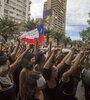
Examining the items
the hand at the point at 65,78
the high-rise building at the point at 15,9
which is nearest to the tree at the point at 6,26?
the hand at the point at 65,78

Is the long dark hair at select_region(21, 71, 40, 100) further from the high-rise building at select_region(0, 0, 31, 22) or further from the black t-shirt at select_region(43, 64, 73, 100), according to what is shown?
the high-rise building at select_region(0, 0, 31, 22)

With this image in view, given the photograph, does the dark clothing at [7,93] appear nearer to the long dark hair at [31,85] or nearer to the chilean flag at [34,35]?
the long dark hair at [31,85]

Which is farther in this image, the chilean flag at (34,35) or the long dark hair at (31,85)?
the chilean flag at (34,35)

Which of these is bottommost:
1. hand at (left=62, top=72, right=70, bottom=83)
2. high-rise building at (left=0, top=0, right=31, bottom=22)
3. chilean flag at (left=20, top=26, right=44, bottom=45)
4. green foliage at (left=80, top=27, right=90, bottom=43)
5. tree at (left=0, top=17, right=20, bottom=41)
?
hand at (left=62, top=72, right=70, bottom=83)

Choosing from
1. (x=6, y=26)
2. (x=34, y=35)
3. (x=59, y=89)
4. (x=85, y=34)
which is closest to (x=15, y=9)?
(x=6, y=26)

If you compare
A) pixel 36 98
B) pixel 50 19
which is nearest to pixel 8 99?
pixel 36 98

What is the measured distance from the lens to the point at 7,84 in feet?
6.33

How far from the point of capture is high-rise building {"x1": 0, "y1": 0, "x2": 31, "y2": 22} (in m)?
45.2

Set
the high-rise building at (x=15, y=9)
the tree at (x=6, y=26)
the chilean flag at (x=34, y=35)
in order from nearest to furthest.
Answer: the chilean flag at (x=34, y=35) → the tree at (x=6, y=26) → the high-rise building at (x=15, y=9)

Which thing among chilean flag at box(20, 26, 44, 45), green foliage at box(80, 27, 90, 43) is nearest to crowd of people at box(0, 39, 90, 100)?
chilean flag at box(20, 26, 44, 45)

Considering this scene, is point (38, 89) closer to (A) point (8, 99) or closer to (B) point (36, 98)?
(B) point (36, 98)

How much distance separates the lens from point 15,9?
168 ft

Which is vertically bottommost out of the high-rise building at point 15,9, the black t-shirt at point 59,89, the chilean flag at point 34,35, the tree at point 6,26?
the black t-shirt at point 59,89

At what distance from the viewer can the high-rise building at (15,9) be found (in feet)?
148
